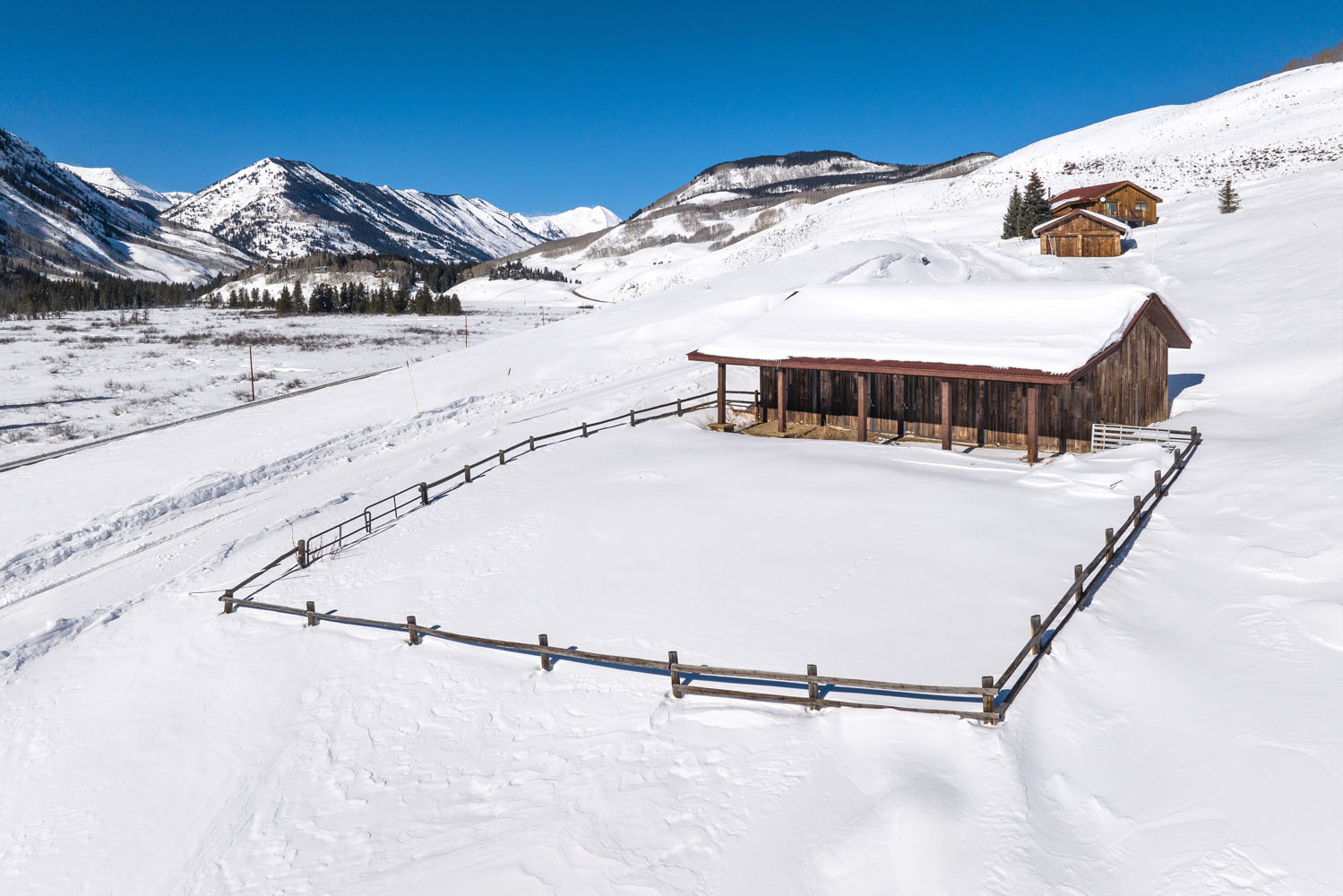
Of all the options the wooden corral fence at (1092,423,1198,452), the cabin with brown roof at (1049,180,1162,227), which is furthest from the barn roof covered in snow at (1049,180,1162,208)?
the wooden corral fence at (1092,423,1198,452)

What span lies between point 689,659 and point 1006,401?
15888 mm

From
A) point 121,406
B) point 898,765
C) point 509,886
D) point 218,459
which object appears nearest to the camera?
point 509,886

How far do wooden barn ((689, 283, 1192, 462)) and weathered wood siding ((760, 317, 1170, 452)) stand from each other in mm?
37

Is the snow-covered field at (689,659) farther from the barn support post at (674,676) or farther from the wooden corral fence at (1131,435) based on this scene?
the wooden corral fence at (1131,435)

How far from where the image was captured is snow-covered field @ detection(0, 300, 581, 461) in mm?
39188

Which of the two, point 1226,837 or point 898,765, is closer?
point 1226,837

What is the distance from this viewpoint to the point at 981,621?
45.4 ft

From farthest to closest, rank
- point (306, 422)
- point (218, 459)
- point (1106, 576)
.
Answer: point (306, 422) < point (218, 459) < point (1106, 576)

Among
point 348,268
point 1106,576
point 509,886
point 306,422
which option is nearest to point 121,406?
Answer: point 306,422

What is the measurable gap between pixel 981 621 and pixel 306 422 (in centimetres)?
3218

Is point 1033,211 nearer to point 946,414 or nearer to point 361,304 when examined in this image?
point 946,414

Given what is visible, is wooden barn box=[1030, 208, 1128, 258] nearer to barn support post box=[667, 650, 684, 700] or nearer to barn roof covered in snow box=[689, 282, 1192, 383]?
barn roof covered in snow box=[689, 282, 1192, 383]

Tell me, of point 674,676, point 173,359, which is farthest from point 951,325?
point 173,359

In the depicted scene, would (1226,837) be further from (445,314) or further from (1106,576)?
(445,314)
